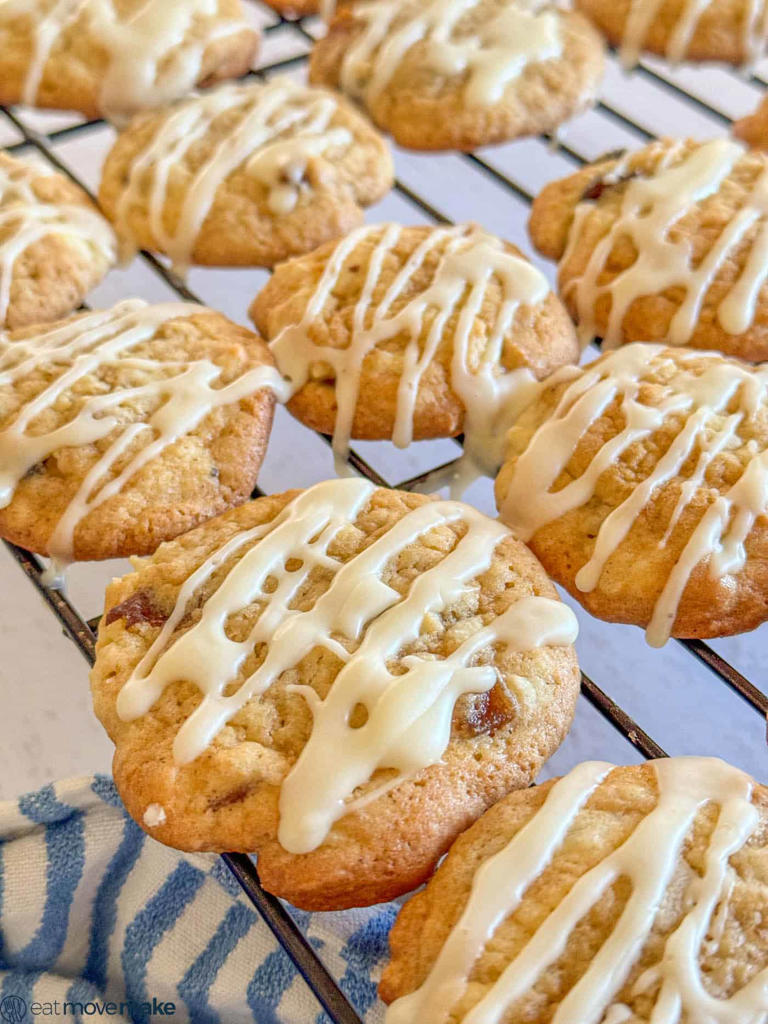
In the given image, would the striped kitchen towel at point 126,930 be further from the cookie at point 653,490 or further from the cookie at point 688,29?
the cookie at point 688,29

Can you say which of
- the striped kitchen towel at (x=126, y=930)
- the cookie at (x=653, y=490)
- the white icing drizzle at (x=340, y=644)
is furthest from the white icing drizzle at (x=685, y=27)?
the striped kitchen towel at (x=126, y=930)

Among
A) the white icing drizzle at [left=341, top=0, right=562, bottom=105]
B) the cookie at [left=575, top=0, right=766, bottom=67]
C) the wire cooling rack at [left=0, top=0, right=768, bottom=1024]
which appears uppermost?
the cookie at [left=575, top=0, right=766, bottom=67]

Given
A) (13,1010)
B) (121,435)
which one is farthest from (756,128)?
(13,1010)

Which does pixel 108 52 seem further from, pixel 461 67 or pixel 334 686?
pixel 334 686

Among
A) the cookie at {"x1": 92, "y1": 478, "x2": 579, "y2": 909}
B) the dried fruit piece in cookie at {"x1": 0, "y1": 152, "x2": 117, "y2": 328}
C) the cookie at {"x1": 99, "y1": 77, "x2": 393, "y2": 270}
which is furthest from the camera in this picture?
the cookie at {"x1": 99, "y1": 77, "x2": 393, "y2": 270}

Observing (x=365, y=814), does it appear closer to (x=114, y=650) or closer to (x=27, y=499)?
(x=114, y=650)

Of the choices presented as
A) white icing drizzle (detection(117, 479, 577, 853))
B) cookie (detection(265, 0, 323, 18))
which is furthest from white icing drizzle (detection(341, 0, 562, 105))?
white icing drizzle (detection(117, 479, 577, 853))

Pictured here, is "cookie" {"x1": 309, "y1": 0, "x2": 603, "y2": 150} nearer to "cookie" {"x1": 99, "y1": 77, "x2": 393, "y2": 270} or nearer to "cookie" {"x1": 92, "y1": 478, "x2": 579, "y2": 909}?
"cookie" {"x1": 99, "y1": 77, "x2": 393, "y2": 270}

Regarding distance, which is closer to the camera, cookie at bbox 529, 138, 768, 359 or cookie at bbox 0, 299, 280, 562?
cookie at bbox 0, 299, 280, 562
